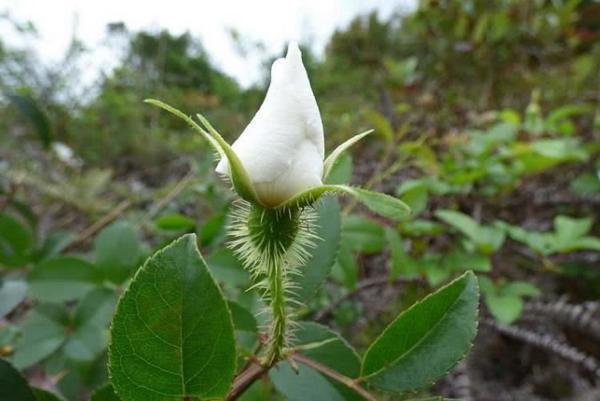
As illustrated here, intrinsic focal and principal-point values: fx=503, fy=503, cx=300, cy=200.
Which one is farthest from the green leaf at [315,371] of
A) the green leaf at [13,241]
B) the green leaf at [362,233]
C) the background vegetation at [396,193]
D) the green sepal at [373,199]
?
the green leaf at [13,241]

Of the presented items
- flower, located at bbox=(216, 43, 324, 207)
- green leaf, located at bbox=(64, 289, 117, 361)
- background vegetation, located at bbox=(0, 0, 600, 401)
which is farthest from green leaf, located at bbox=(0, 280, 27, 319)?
flower, located at bbox=(216, 43, 324, 207)

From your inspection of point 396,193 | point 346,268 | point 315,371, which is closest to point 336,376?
point 315,371

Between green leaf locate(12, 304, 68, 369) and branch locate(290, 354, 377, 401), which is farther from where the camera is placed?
green leaf locate(12, 304, 68, 369)

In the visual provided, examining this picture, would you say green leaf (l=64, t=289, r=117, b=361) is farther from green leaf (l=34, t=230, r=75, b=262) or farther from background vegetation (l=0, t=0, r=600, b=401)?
green leaf (l=34, t=230, r=75, b=262)

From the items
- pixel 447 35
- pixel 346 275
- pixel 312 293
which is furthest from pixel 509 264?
pixel 447 35

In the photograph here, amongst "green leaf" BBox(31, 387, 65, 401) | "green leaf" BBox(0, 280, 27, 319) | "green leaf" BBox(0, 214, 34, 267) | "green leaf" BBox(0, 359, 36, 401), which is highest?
"green leaf" BBox(0, 214, 34, 267)

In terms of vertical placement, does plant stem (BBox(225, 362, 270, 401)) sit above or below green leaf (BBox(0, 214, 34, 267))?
below

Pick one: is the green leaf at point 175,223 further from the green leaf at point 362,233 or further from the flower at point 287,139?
the flower at point 287,139
